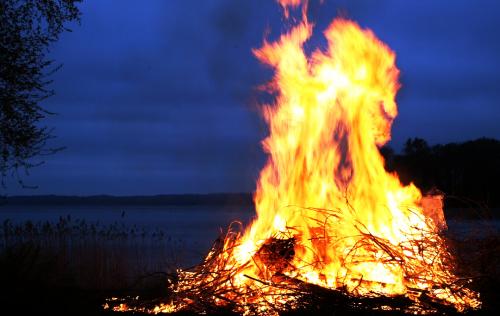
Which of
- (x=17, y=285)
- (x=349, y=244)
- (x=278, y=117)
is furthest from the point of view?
(x=278, y=117)

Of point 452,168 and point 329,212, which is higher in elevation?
point 452,168

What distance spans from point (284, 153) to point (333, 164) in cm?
70

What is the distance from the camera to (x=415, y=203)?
8.09 m

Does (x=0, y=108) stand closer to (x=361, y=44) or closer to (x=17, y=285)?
(x=17, y=285)

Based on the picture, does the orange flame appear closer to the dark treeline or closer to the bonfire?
the bonfire

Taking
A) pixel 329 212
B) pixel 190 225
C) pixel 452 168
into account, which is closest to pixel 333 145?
pixel 329 212

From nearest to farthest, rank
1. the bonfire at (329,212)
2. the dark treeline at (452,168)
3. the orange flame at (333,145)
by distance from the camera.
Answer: the bonfire at (329,212) → the orange flame at (333,145) → the dark treeline at (452,168)

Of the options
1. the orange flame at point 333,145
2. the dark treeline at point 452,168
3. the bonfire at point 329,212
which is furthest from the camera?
the dark treeline at point 452,168

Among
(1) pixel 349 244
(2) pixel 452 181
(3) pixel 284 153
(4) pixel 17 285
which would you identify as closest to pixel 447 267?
(1) pixel 349 244

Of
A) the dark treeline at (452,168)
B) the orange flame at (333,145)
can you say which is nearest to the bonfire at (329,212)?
the orange flame at (333,145)

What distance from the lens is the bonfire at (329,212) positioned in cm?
644

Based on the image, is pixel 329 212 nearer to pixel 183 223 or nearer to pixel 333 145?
pixel 333 145

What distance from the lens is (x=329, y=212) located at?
7.58 metres

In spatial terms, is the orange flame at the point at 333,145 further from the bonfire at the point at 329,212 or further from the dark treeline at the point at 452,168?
the dark treeline at the point at 452,168
